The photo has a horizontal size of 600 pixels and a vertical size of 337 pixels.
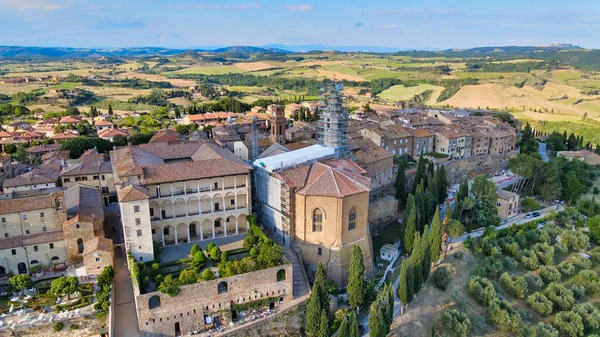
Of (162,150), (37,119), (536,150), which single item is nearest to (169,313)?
(162,150)

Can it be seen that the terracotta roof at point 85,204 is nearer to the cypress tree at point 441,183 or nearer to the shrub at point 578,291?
the cypress tree at point 441,183

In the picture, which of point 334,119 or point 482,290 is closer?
point 482,290

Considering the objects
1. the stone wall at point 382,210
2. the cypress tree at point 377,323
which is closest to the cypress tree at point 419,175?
the stone wall at point 382,210

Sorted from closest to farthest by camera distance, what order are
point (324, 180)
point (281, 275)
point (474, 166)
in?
point (281, 275), point (324, 180), point (474, 166)

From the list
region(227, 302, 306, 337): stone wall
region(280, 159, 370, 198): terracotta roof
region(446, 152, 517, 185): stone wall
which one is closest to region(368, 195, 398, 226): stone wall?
region(280, 159, 370, 198): terracotta roof

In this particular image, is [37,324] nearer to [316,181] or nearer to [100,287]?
[100,287]

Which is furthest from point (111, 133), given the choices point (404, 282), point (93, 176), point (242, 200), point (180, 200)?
point (404, 282)

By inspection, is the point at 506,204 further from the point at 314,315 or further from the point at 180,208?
the point at 180,208
